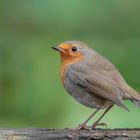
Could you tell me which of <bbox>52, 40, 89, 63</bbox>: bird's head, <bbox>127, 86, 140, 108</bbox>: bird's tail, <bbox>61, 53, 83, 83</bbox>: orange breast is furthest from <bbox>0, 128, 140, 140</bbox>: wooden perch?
<bbox>52, 40, 89, 63</bbox>: bird's head

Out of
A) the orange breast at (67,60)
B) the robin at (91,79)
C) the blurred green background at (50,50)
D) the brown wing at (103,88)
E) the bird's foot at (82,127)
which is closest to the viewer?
the bird's foot at (82,127)

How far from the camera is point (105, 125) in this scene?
7.18m

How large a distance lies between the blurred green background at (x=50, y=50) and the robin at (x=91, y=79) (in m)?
0.07

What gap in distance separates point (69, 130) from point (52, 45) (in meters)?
1.23

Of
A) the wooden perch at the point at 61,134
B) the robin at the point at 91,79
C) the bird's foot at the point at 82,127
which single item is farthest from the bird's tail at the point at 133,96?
the wooden perch at the point at 61,134

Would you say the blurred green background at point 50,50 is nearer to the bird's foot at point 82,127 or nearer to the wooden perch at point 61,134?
the bird's foot at point 82,127

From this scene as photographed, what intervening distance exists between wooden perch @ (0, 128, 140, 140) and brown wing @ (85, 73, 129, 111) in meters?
0.51

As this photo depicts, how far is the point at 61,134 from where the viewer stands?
6.55 m

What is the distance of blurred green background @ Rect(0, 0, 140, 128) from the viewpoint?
7.43 m

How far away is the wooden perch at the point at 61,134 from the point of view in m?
6.49

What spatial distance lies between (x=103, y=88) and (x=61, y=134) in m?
0.95

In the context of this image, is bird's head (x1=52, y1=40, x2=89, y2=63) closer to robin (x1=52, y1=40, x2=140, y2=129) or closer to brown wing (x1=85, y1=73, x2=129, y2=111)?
robin (x1=52, y1=40, x2=140, y2=129)

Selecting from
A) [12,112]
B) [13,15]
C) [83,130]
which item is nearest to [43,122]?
[12,112]

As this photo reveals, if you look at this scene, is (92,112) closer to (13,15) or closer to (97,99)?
(97,99)
